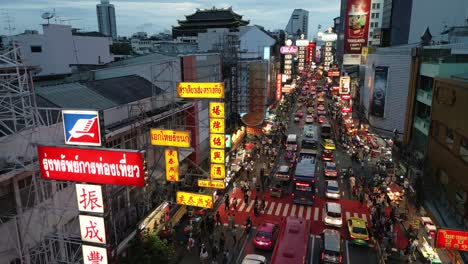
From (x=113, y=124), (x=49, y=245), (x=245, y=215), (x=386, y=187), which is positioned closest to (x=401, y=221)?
(x=386, y=187)

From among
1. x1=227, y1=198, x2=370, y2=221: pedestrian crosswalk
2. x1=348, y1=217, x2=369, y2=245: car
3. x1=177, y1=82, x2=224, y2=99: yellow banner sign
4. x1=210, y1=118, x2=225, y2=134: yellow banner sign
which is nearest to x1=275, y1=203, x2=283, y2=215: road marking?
x1=227, y1=198, x2=370, y2=221: pedestrian crosswalk

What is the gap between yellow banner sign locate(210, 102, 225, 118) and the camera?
2012 cm

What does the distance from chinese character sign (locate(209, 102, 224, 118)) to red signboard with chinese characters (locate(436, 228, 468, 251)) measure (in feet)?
40.3

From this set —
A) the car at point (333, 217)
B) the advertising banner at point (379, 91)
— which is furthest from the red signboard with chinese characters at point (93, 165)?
the advertising banner at point (379, 91)

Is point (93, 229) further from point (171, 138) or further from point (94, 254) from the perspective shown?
point (171, 138)

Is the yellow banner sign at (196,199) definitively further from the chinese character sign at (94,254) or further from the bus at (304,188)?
the bus at (304,188)

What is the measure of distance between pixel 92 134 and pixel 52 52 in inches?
1412

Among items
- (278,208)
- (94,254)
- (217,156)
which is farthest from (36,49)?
(94,254)

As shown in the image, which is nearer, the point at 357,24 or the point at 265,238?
the point at 265,238

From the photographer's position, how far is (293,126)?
62.2 m

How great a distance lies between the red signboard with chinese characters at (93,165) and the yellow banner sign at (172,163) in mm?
9144

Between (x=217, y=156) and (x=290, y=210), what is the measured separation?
1108 cm

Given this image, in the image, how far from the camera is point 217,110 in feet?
66.3

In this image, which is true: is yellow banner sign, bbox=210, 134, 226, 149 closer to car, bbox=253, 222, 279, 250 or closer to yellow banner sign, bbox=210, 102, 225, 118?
yellow banner sign, bbox=210, 102, 225, 118
